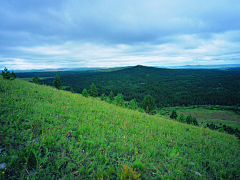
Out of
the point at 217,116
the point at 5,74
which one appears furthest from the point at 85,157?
the point at 217,116

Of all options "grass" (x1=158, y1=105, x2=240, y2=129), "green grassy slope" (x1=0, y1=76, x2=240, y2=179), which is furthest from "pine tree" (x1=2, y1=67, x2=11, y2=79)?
"grass" (x1=158, y1=105, x2=240, y2=129)

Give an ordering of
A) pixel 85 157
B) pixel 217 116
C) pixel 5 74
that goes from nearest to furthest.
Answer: pixel 85 157 < pixel 5 74 < pixel 217 116

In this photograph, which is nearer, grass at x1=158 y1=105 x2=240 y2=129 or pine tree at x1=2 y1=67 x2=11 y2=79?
pine tree at x1=2 y1=67 x2=11 y2=79

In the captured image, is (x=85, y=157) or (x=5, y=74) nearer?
(x=85, y=157)

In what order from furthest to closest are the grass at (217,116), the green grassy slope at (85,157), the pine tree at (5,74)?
the grass at (217,116), the pine tree at (5,74), the green grassy slope at (85,157)

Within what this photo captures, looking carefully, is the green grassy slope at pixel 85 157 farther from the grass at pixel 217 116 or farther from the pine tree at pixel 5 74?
the grass at pixel 217 116

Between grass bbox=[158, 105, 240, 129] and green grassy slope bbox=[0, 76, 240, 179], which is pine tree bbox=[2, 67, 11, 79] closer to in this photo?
green grassy slope bbox=[0, 76, 240, 179]

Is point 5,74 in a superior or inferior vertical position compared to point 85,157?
→ superior

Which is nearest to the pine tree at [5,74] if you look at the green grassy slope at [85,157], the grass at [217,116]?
the green grassy slope at [85,157]

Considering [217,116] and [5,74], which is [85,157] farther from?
[217,116]

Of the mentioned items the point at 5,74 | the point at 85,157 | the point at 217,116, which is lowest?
the point at 217,116

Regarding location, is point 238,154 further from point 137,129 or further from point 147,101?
point 147,101

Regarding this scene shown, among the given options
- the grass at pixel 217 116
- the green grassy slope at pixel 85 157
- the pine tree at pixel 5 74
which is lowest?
the grass at pixel 217 116

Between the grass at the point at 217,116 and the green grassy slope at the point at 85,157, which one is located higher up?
the green grassy slope at the point at 85,157
